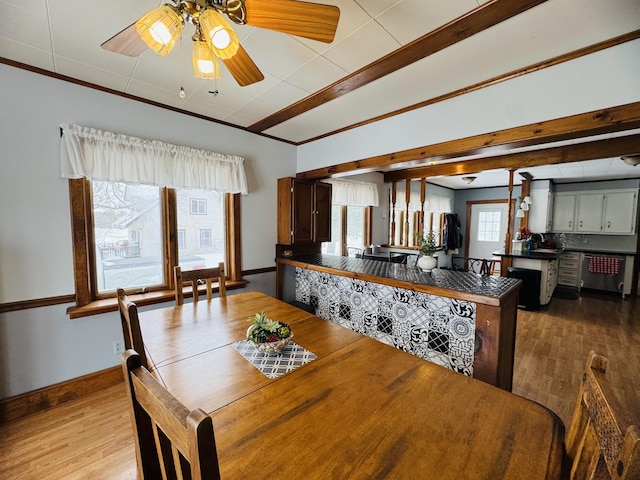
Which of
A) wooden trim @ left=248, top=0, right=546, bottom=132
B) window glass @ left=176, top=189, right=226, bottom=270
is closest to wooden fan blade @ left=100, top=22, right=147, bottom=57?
wooden trim @ left=248, top=0, right=546, bottom=132

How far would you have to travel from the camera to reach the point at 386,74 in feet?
6.51

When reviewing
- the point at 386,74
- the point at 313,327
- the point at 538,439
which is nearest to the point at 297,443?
the point at 538,439

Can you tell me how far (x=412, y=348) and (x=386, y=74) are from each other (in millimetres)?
2166

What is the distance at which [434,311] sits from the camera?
2127mm

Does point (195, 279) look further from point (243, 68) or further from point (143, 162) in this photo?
point (243, 68)

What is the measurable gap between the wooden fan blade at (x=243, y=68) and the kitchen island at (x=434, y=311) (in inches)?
69.4

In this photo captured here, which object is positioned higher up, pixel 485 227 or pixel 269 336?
pixel 485 227

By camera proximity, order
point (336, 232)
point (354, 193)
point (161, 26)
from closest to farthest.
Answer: point (161, 26)
point (354, 193)
point (336, 232)

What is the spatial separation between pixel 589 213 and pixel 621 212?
1.51 feet

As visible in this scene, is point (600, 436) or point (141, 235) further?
point (141, 235)

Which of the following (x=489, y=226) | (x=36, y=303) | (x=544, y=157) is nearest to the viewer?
(x=36, y=303)

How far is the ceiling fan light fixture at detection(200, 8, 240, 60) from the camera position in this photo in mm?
1061

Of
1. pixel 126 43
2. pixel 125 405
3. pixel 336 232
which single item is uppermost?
pixel 126 43

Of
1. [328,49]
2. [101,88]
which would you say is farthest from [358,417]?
[101,88]
